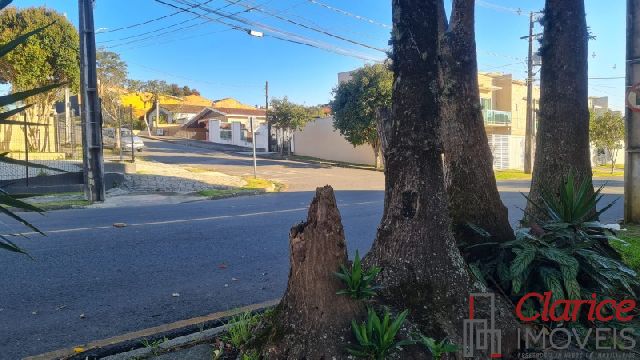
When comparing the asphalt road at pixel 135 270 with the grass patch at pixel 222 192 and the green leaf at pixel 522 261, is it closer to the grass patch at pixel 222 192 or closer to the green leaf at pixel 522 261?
the green leaf at pixel 522 261

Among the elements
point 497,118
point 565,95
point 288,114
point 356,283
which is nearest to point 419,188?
point 356,283

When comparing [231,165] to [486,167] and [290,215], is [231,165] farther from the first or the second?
[486,167]

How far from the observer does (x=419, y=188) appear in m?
3.15

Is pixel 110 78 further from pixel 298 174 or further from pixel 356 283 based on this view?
pixel 356 283

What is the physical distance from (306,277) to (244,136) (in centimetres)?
4400

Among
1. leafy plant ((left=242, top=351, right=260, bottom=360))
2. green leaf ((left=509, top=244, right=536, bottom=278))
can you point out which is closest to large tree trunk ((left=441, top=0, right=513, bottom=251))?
green leaf ((left=509, top=244, right=536, bottom=278))

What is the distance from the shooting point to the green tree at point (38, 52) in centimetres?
1833

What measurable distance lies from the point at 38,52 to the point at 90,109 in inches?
272

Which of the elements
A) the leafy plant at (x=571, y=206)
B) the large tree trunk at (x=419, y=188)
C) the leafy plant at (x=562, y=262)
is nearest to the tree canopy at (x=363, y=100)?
the leafy plant at (x=571, y=206)

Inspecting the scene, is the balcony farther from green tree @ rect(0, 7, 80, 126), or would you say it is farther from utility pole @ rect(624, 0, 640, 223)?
utility pole @ rect(624, 0, 640, 223)

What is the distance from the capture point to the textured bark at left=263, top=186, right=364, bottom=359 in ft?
9.09

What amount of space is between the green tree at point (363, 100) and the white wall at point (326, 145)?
5858 millimetres

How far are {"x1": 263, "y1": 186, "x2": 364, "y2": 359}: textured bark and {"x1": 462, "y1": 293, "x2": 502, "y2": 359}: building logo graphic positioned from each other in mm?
716

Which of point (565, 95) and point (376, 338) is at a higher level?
point (565, 95)
